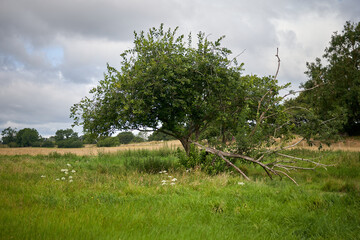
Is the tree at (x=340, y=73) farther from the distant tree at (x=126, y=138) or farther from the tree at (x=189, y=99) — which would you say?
the distant tree at (x=126, y=138)

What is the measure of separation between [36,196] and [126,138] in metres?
91.9

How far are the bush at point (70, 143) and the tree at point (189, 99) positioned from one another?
4659 centimetres

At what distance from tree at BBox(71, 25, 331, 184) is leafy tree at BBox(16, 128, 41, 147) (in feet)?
163

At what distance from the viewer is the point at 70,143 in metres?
58.8

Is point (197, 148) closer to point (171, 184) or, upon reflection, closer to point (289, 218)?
point (171, 184)

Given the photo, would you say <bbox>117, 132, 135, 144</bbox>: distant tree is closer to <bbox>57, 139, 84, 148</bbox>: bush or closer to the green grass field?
<bbox>57, 139, 84, 148</bbox>: bush

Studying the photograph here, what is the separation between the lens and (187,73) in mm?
13297

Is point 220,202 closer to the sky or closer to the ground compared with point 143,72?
closer to the ground

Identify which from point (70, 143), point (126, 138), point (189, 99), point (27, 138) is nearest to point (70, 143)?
point (70, 143)

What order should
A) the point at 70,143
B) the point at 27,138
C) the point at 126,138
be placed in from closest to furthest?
the point at 27,138 < the point at 70,143 < the point at 126,138

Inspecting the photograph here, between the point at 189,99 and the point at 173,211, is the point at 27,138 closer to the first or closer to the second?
the point at 189,99

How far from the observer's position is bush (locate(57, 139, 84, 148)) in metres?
57.3

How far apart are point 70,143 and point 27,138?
8623 mm

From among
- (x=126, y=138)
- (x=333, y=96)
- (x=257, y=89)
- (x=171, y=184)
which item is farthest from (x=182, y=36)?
(x=126, y=138)
